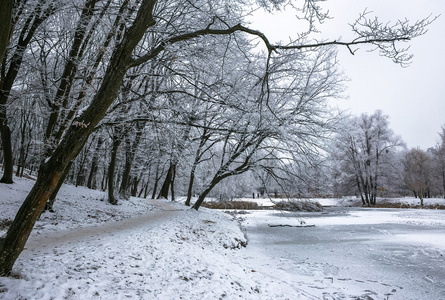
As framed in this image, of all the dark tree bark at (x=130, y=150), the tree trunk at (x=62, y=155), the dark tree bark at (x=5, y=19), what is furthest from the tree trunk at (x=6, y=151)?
the dark tree bark at (x=5, y=19)

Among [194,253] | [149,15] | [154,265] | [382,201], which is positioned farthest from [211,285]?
[382,201]

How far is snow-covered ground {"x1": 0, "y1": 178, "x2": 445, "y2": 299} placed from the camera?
3681mm

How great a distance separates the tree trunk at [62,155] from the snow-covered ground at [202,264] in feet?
1.25

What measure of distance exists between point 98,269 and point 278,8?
494 centimetres

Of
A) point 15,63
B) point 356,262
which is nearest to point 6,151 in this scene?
point 15,63

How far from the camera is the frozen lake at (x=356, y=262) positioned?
202 inches

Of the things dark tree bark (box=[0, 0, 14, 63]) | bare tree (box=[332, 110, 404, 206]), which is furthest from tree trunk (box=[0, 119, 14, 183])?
bare tree (box=[332, 110, 404, 206])

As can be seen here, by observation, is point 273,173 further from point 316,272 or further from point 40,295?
point 40,295

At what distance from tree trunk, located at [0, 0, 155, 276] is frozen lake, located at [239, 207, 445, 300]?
454 centimetres

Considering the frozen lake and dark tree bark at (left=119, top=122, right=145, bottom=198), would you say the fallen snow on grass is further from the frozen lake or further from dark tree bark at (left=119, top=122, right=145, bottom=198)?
dark tree bark at (left=119, top=122, right=145, bottom=198)

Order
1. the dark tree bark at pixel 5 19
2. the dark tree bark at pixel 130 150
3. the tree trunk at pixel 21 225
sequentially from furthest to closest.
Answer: the dark tree bark at pixel 130 150
the tree trunk at pixel 21 225
the dark tree bark at pixel 5 19

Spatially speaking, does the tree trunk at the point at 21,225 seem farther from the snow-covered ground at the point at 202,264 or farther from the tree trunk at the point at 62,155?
the snow-covered ground at the point at 202,264

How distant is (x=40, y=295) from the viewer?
9.73 feet

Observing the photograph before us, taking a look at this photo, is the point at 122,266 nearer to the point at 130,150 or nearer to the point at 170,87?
the point at 170,87
